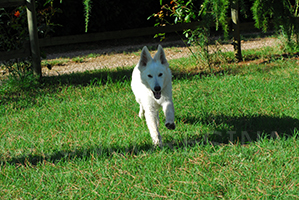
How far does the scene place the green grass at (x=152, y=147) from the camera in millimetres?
3002

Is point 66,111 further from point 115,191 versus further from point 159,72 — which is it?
point 115,191

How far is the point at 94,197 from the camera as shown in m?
2.92

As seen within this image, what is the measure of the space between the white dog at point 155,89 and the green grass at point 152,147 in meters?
0.26

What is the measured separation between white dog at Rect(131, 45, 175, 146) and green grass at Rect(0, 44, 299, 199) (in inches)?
10.2

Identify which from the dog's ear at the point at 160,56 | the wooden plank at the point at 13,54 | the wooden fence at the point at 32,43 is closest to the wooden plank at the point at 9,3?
the wooden fence at the point at 32,43

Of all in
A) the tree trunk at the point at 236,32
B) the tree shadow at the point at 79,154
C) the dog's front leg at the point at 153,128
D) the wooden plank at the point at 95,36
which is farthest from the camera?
the wooden plank at the point at 95,36

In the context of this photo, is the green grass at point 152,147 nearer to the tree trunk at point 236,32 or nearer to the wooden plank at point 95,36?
the tree trunk at point 236,32

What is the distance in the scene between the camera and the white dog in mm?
3766

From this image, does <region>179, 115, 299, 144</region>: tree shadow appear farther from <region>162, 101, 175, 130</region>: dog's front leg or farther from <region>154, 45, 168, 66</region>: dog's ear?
<region>154, 45, 168, 66</region>: dog's ear

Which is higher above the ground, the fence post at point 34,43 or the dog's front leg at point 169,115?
the fence post at point 34,43

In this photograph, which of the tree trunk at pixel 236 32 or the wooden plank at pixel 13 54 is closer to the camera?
the wooden plank at pixel 13 54

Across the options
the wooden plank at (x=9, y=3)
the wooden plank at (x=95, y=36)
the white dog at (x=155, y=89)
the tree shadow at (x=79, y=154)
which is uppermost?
the wooden plank at (x=9, y=3)

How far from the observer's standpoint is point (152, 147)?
12.6 ft

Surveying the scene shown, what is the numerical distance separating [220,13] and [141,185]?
1867mm
